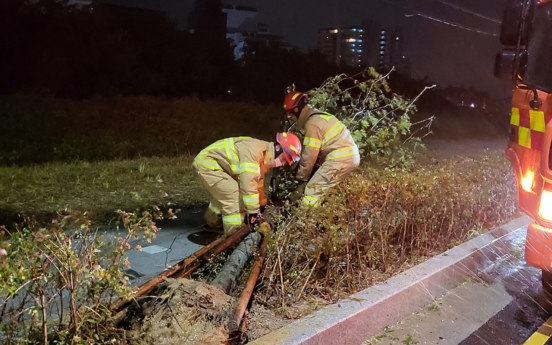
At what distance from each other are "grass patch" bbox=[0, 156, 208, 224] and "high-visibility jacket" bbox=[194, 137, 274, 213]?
0.97m

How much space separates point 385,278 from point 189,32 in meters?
15.8

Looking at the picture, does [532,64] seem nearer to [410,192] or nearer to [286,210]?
[410,192]

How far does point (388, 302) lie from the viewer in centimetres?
336

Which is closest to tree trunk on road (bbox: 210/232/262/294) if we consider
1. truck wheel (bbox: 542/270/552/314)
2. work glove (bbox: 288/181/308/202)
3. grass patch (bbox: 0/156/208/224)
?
work glove (bbox: 288/181/308/202)

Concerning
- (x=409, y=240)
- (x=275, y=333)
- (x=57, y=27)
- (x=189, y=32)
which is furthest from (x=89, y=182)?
(x=189, y=32)

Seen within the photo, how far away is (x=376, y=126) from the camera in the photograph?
6.09 m

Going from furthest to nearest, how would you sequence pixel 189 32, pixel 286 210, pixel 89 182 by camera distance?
pixel 189 32
pixel 89 182
pixel 286 210

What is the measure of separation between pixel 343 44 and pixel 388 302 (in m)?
24.5

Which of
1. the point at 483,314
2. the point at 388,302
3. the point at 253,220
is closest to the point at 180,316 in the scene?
the point at 388,302

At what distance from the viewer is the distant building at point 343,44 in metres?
24.3

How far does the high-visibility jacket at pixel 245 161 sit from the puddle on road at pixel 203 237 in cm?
72

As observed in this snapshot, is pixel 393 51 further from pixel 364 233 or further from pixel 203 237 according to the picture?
pixel 364 233

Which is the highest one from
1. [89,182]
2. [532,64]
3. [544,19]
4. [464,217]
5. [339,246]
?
[544,19]

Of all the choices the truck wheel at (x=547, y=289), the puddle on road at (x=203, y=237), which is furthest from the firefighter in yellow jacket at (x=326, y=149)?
the truck wheel at (x=547, y=289)
